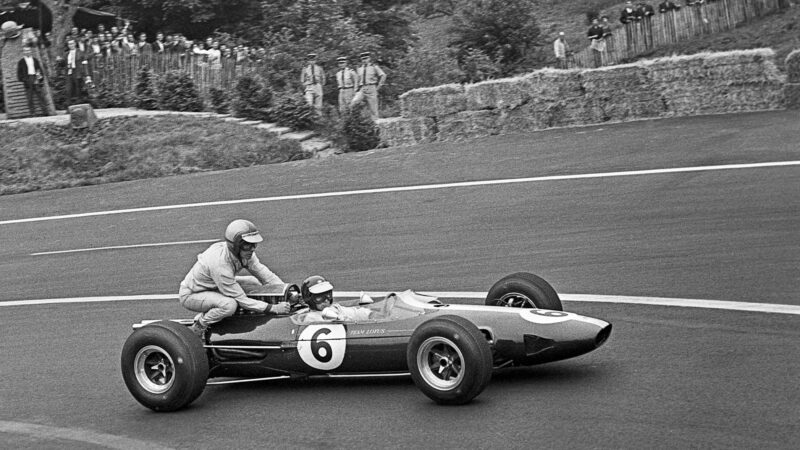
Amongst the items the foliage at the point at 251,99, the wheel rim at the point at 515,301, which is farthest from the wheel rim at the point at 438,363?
the foliage at the point at 251,99

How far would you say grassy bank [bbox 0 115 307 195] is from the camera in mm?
23766

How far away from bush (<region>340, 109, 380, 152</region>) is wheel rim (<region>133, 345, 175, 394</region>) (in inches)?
523

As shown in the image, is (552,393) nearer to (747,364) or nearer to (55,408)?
(747,364)

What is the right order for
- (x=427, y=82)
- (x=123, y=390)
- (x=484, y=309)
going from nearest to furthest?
(x=484, y=309) → (x=123, y=390) → (x=427, y=82)

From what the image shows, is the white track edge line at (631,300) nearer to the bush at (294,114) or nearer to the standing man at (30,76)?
the bush at (294,114)

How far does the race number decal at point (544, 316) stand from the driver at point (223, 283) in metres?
2.12

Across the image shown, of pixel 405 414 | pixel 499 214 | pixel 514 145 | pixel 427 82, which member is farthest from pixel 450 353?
pixel 427 82

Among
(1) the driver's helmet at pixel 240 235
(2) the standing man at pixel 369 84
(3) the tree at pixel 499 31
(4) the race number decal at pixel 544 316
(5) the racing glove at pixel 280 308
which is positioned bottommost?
(4) the race number decal at pixel 544 316

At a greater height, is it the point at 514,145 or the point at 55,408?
the point at 514,145

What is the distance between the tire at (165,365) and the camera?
30.6ft

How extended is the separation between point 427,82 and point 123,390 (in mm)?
19408

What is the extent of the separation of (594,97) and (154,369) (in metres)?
12.8

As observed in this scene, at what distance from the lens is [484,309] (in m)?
9.30

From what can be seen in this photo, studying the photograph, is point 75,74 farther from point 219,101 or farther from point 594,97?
point 594,97
